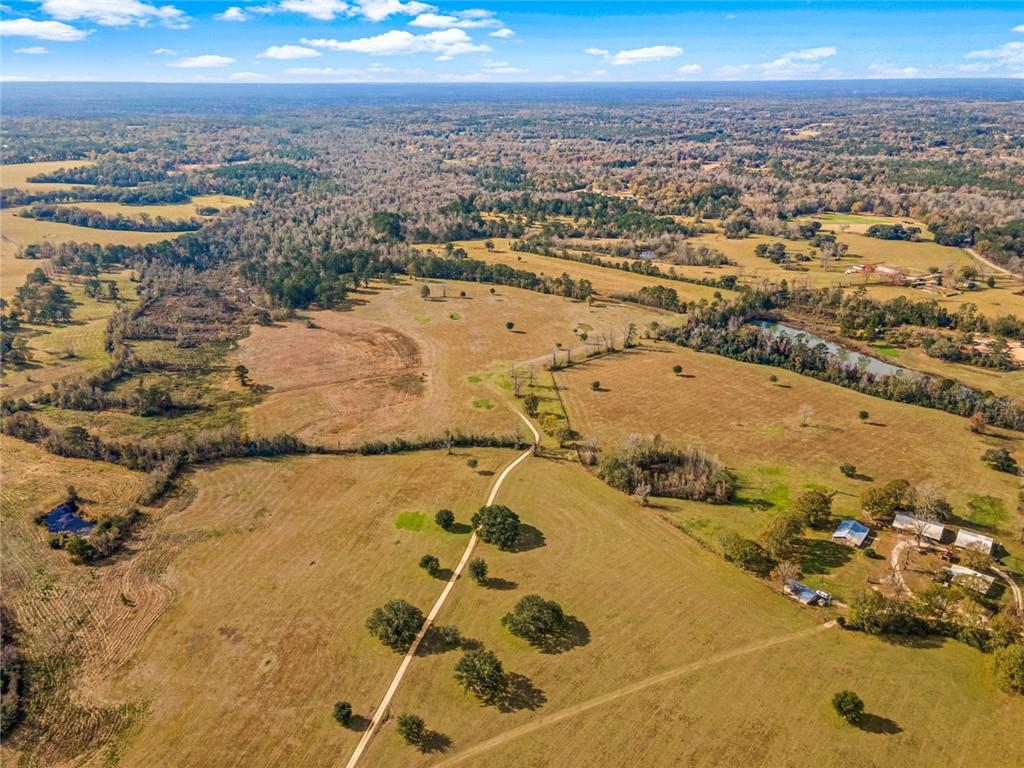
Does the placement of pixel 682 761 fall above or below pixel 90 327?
below

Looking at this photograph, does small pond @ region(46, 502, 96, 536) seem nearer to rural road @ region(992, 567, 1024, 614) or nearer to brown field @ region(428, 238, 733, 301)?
rural road @ region(992, 567, 1024, 614)

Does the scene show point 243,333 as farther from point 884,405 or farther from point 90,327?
point 884,405

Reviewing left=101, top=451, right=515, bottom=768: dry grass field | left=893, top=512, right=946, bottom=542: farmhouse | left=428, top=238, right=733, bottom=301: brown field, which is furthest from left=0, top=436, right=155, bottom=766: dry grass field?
left=428, top=238, right=733, bottom=301: brown field

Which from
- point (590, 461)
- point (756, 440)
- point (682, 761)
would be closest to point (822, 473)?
point (756, 440)

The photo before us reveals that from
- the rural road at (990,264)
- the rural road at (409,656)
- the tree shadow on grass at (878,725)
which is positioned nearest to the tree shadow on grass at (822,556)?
the tree shadow on grass at (878,725)

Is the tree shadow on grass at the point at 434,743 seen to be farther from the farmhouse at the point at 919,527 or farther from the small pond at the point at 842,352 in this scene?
the small pond at the point at 842,352

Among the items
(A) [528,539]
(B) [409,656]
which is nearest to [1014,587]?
(A) [528,539]
